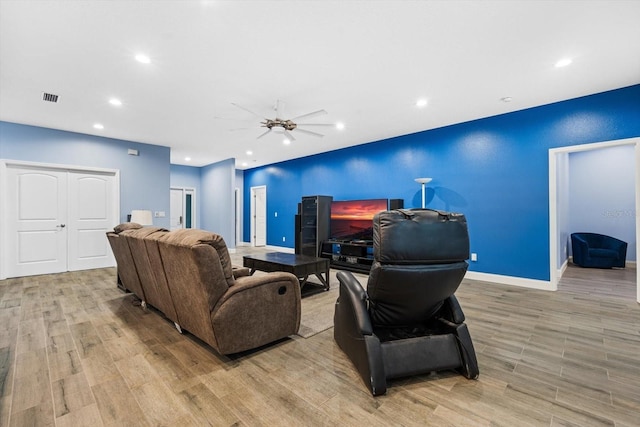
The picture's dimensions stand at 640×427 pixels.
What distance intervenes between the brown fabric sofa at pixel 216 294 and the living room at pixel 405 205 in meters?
0.19

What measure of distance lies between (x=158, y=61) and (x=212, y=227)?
6233mm

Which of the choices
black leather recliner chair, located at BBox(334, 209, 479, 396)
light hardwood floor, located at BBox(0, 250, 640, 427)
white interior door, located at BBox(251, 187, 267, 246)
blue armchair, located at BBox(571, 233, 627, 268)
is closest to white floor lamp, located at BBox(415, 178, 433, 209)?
light hardwood floor, located at BBox(0, 250, 640, 427)

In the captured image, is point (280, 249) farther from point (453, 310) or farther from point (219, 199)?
point (453, 310)

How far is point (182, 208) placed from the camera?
905cm

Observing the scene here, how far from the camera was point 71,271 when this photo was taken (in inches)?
214

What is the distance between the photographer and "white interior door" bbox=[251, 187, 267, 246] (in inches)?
361

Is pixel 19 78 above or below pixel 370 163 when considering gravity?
above

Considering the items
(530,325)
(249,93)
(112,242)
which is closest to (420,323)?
(530,325)

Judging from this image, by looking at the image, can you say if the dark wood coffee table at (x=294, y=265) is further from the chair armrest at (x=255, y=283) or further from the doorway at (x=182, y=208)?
the doorway at (x=182, y=208)

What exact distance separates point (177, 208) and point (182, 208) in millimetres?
145

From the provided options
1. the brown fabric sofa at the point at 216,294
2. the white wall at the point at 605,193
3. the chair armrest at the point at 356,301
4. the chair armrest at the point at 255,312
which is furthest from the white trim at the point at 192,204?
the white wall at the point at 605,193

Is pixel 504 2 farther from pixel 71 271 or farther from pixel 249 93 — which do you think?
pixel 71 271

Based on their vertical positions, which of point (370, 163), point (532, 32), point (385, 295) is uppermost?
point (532, 32)

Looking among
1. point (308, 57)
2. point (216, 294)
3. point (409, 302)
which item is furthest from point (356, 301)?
point (308, 57)
